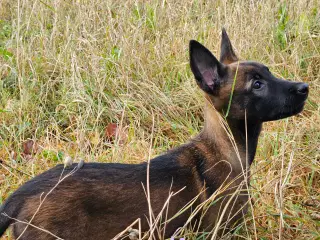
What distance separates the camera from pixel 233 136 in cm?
390

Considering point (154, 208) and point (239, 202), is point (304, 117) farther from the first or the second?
point (154, 208)

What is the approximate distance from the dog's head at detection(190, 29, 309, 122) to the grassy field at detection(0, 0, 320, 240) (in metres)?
0.44

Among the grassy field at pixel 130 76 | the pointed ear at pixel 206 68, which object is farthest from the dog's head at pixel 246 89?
the grassy field at pixel 130 76

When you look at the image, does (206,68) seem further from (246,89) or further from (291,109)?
(291,109)

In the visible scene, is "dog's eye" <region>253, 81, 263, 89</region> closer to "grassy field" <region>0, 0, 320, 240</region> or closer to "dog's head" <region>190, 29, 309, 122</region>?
"dog's head" <region>190, 29, 309, 122</region>

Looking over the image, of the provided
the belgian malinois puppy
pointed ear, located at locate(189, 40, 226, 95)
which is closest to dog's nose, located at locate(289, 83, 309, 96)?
the belgian malinois puppy

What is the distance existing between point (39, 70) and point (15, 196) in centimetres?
268

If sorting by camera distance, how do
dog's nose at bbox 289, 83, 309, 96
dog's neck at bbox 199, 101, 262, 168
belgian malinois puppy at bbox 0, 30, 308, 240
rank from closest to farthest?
belgian malinois puppy at bbox 0, 30, 308, 240 < dog's nose at bbox 289, 83, 309, 96 < dog's neck at bbox 199, 101, 262, 168

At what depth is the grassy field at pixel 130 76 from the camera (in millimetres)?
4637

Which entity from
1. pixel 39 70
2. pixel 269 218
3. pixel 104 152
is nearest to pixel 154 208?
pixel 269 218

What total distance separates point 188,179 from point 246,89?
26.8 inches

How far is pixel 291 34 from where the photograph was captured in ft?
19.7

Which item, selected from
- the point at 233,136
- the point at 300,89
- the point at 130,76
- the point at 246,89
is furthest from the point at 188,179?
the point at 130,76

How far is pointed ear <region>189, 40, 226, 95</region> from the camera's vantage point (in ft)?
12.5
